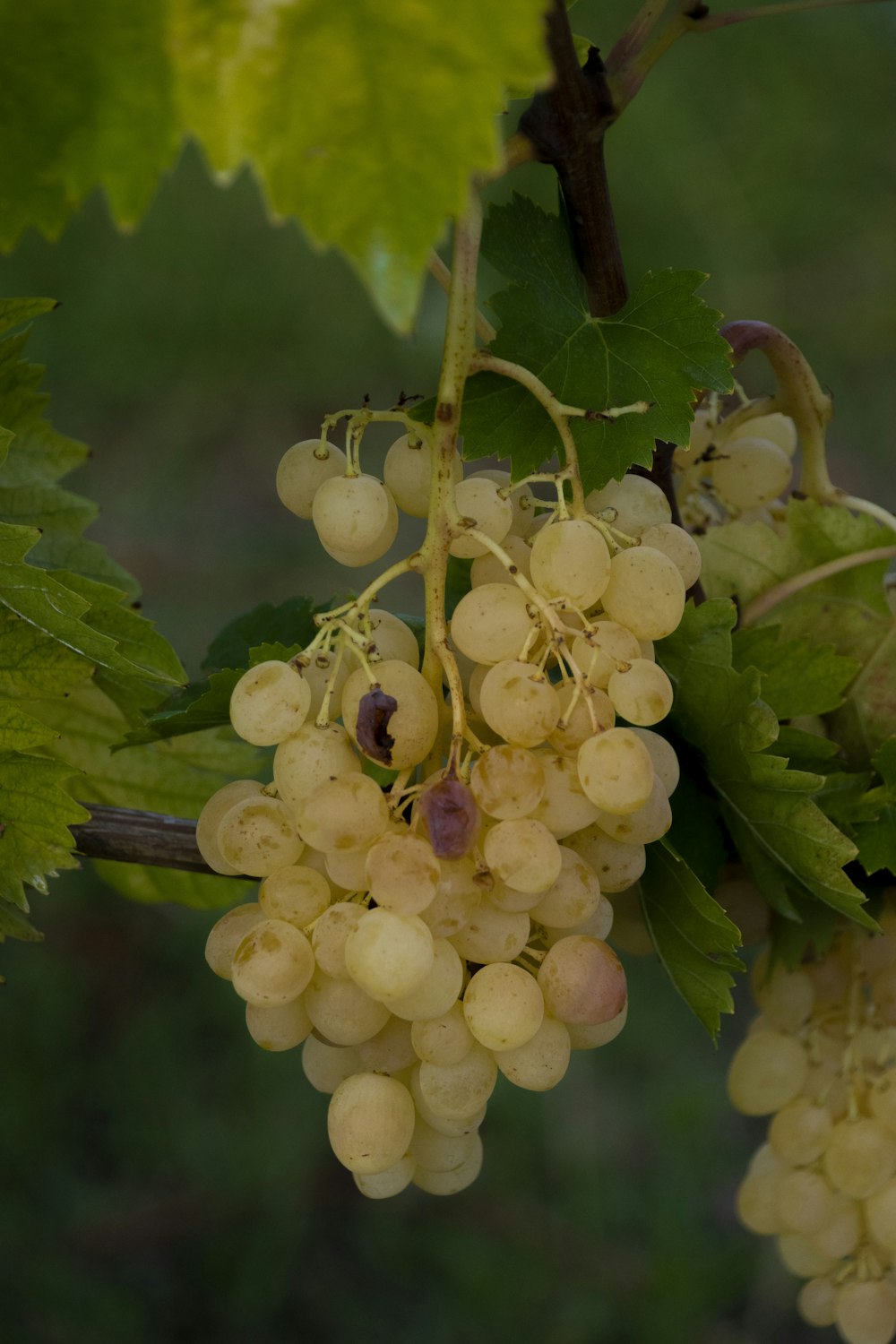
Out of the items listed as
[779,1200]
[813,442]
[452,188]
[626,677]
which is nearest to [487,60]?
[452,188]

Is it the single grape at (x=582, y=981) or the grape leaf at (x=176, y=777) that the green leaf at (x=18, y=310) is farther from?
the single grape at (x=582, y=981)

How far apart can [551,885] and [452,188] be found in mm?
220

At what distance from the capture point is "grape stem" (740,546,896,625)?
0.56 metres

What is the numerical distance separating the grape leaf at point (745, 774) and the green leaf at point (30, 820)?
0.23 m

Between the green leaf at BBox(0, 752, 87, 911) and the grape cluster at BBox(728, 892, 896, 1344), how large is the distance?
12.9 inches

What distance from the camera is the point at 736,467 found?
59cm

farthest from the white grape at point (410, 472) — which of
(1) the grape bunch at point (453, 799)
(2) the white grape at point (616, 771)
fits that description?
(2) the white grape at point (616, 771)

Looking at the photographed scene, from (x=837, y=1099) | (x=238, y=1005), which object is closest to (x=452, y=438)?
(x=837, y=1099)

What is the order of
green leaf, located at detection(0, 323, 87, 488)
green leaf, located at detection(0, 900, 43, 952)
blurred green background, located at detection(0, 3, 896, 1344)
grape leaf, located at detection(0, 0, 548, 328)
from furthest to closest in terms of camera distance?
blurred green background, located at detection(0, 3, 896, 1344)
green leaf, located at detection(0, 323, 87, 488)
green leaf, located at detection(0, 900, 43, 952)
grape leaf, located at detection(0, 0, 548, 328)

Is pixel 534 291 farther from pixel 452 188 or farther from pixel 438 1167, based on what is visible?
pixel 438 1167

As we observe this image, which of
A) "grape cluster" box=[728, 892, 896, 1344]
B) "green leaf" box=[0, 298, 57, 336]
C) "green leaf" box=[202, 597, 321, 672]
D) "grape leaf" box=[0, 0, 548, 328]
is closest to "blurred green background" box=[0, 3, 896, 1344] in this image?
"grape cluster" box=[728, 892, 896, 1344]

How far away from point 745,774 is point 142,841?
23 cm

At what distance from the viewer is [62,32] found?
0.29 m

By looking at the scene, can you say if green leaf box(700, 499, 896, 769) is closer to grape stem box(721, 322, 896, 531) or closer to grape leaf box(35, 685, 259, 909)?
grape stem box(721, 322, 896, 531)
